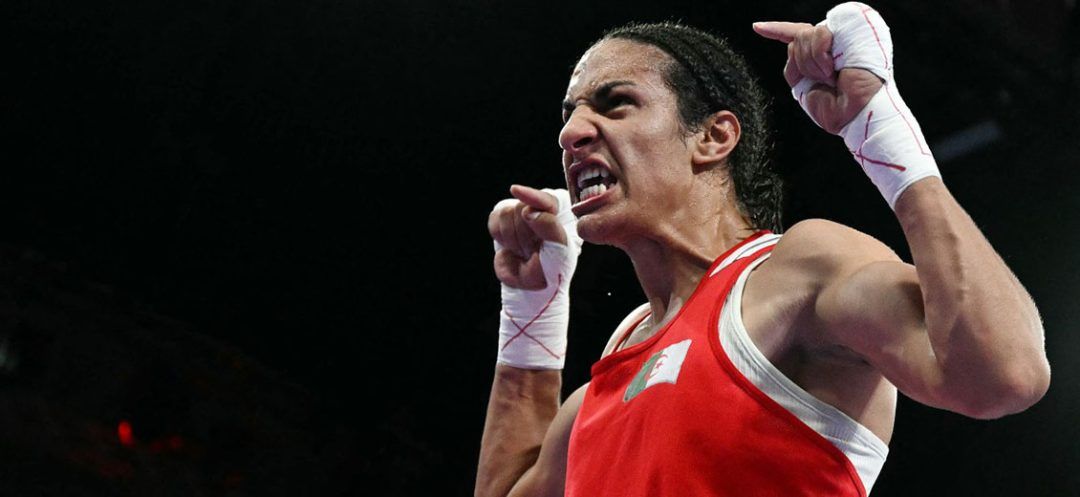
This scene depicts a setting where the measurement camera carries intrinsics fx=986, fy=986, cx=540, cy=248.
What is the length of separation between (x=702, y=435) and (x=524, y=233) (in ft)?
2.42

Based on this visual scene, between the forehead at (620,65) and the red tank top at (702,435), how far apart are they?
40 centimetres

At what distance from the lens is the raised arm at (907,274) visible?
3.15 ft

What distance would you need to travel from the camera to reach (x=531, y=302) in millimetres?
1907

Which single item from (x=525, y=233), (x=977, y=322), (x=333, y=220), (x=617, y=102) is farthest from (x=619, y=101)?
(x=333, y=220)

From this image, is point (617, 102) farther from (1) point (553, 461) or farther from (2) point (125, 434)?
(2) point (125, 434)

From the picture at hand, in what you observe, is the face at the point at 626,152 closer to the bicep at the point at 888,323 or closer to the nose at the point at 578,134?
the nose at the point at 578,134

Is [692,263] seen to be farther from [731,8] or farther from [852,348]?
[731,8]

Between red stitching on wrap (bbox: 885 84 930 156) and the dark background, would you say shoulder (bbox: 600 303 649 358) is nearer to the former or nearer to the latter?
red stitching on wrap (bbox: 885 84 930 156)

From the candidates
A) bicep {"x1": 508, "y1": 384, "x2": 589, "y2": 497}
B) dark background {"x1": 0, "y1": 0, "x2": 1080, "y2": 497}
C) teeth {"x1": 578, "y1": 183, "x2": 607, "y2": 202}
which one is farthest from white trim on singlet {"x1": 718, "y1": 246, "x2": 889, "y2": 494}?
dark background {"x1": 0, "y1": 0, "x2": 1080, "y2": 497}

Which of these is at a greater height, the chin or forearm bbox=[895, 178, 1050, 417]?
forearm bbox=[895, 178, 1050, 417]

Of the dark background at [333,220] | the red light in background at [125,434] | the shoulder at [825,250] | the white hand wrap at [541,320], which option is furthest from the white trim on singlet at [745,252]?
the red light in background at [125,434]

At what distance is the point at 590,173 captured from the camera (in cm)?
158

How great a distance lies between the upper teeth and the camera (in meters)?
1.56

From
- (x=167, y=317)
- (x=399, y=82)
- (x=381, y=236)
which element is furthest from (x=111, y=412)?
(x=399, y=82)
